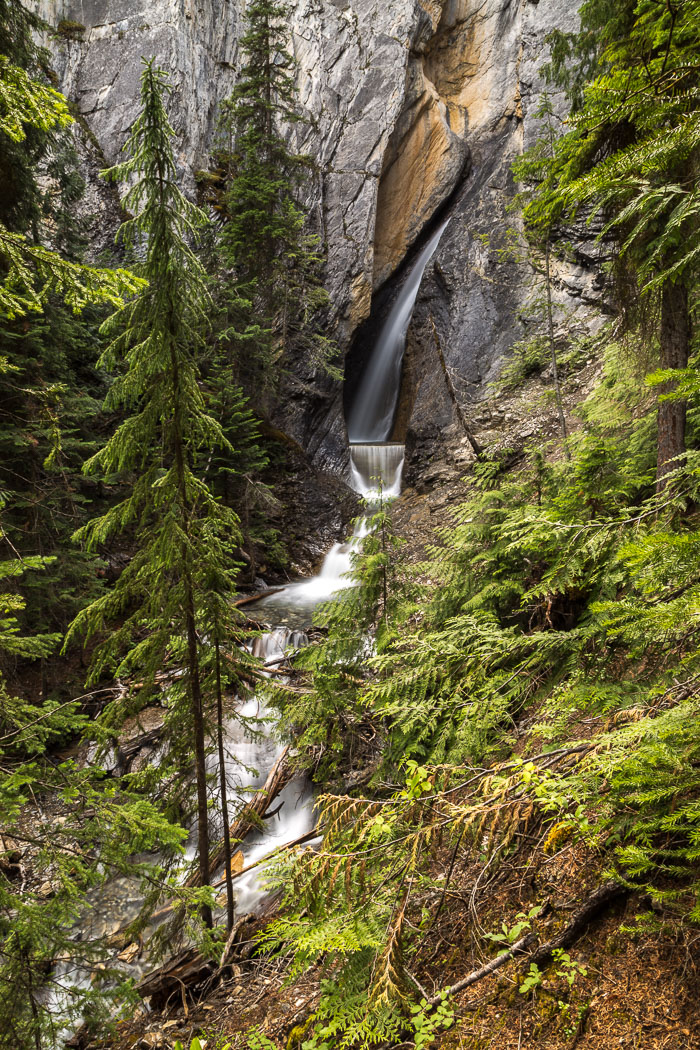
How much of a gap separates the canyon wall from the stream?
103 cm

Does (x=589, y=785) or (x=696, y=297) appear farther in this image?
(x=696, y=297)

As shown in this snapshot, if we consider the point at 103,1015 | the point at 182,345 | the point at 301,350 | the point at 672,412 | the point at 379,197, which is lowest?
the point at 103,1015

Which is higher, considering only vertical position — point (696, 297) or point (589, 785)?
point (696, 297)

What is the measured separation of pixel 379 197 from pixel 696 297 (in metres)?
18.5

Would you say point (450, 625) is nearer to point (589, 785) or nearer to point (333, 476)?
point (589, 785)

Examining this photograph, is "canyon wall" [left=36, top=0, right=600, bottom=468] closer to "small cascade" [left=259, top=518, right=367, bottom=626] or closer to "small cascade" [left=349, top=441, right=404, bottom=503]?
"small cascade" [left=349, top=441, right=404, bottom=503]

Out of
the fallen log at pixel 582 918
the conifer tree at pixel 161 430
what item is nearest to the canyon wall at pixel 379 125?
the conifer tree at pixel 161 430

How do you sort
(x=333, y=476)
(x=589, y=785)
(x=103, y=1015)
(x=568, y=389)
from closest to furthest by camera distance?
(x=589, y=785) → (x=103, y=1015) → (x=568, y=389) → (x=333, y=476)

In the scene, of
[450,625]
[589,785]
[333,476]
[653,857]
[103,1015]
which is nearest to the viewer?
[653,857]

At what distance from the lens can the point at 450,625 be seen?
465 centimetres

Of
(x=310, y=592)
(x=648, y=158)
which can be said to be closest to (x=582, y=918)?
(x=648, y=158)

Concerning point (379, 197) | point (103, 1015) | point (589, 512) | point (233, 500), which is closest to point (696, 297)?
point (589, 512)

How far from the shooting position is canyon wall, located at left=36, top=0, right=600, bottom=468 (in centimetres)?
1777

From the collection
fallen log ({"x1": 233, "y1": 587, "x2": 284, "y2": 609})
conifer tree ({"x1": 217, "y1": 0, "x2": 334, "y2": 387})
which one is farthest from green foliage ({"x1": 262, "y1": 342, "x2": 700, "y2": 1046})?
conifer tree ({"x1": 217, "y1": 0, "x2": 334, "y2": 387})
